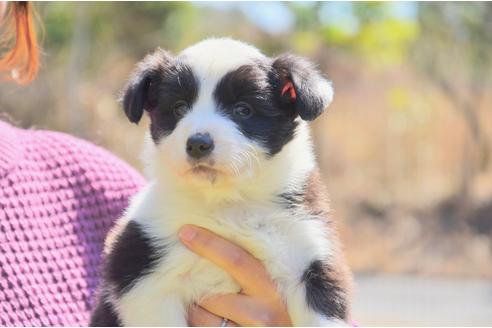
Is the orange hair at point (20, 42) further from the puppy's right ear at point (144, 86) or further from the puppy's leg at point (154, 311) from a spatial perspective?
the puppy's leg at point (154, 311)

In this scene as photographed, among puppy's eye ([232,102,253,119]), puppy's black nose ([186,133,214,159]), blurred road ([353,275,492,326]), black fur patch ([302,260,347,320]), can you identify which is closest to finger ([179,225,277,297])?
black fur patch ([302,260,347,320])

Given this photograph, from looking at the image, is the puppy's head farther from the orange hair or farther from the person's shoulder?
the orange hair

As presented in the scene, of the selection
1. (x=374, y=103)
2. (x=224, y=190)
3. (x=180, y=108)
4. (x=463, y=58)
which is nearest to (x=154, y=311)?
(x=224, y=190)

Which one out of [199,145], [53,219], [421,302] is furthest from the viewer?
[421,302]

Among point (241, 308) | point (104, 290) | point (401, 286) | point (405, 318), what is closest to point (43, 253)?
point (104, 290)

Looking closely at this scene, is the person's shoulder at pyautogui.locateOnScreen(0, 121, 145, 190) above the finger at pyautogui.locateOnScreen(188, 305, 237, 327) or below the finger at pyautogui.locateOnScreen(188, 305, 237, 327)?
above

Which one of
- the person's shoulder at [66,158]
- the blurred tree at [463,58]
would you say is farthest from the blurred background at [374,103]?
the person's shoulder at [66,158]

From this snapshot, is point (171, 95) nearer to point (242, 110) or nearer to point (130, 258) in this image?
point (242, 110)
